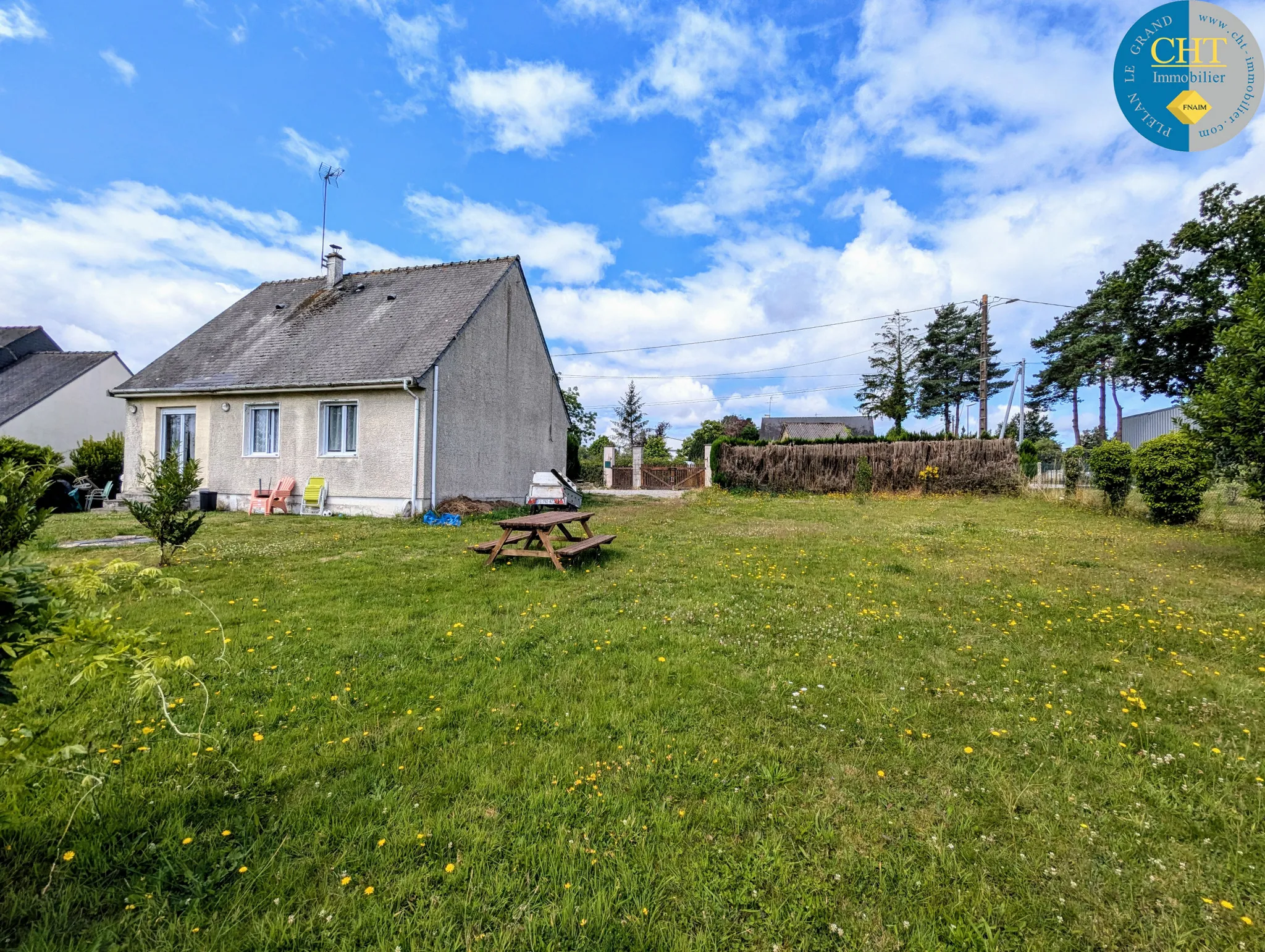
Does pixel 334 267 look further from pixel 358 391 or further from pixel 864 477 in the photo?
pixel 864 477

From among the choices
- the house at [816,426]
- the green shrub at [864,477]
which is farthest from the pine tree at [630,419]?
the green shrub at [864,477]

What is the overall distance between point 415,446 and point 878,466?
1860cm

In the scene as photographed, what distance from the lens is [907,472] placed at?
2130 centimetres

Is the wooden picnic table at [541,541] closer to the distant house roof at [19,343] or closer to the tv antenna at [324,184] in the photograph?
the tv antenna at [324,184]

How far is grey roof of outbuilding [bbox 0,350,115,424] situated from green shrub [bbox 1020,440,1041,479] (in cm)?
3863

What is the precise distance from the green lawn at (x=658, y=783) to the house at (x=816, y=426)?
1759 inches

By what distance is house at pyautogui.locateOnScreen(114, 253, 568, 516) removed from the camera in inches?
497

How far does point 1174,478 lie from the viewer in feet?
39.4

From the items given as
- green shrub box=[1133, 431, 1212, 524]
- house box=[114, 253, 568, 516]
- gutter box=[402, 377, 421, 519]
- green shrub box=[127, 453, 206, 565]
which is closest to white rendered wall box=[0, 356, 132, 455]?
house box=[114, 253, 568, 516]

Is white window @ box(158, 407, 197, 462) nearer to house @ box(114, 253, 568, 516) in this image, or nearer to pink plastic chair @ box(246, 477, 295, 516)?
house @ box(114, 253, 568, 516)

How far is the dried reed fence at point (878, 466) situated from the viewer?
790 inches

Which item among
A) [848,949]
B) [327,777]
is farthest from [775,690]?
[327,777]

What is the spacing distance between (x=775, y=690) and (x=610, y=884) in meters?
2.00

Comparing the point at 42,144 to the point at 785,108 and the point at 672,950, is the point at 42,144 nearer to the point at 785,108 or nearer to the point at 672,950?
the point at 785,108
